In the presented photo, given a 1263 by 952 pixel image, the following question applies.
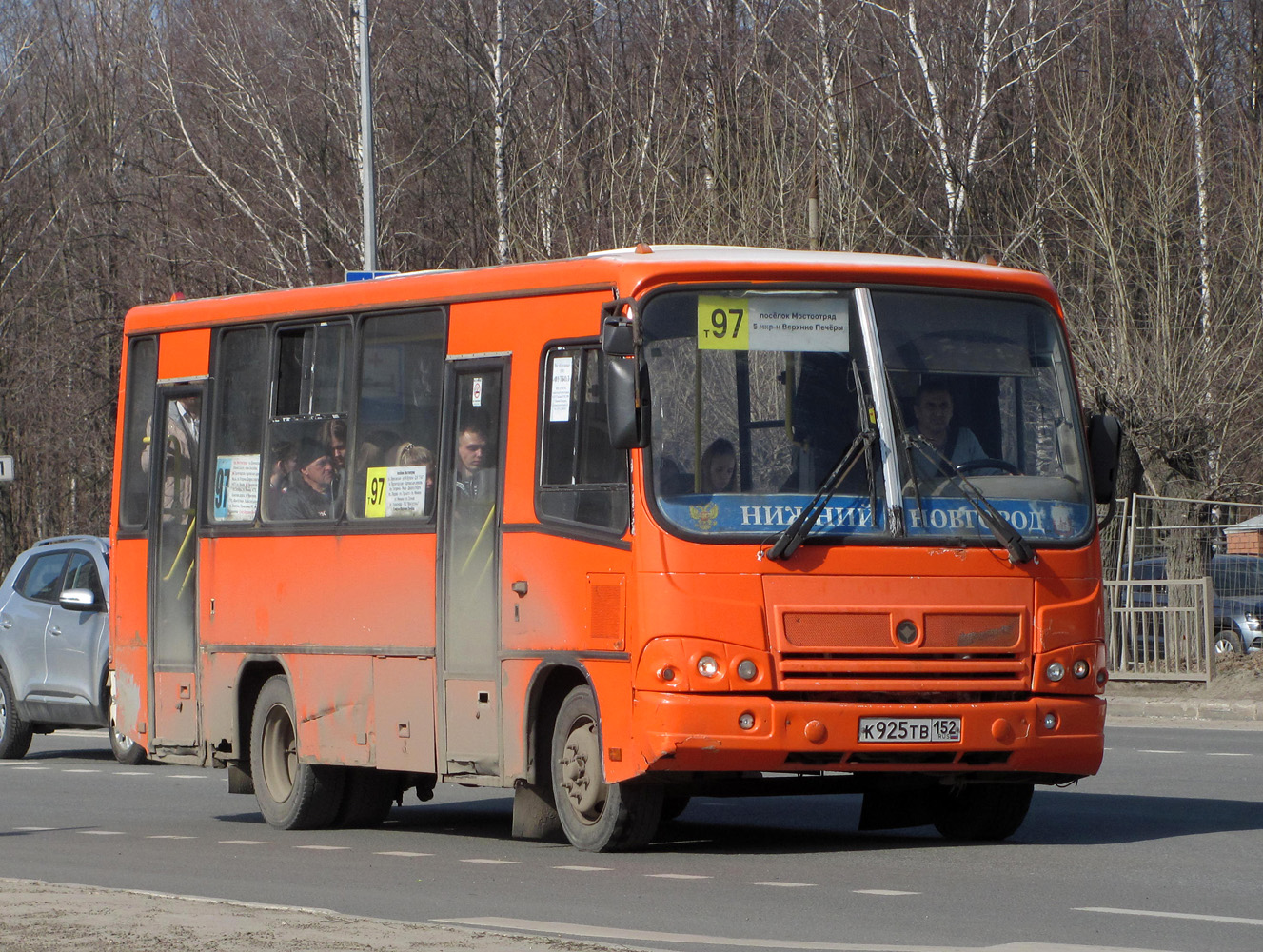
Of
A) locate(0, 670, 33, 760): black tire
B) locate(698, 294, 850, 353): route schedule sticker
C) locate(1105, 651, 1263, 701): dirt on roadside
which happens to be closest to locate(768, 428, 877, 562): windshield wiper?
locate(698, 294, 850, 353): route schedule sticker

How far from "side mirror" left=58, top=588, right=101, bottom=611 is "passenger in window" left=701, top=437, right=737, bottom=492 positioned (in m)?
10.3

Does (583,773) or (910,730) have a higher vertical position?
(910,730)

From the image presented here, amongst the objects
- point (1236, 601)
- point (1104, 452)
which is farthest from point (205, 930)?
point (1236, 601)

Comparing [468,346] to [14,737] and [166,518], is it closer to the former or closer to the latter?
[166,518]

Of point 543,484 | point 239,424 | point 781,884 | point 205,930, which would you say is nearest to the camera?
point 205,930

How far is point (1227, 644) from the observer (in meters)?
25.0

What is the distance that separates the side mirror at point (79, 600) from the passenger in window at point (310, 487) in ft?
22.6

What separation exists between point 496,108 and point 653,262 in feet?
82.5

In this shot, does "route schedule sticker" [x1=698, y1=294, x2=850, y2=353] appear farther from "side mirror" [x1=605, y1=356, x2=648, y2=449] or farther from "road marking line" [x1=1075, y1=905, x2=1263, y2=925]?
"road marking line" [x1=1075, y1=905, x2=1263, y2=925]

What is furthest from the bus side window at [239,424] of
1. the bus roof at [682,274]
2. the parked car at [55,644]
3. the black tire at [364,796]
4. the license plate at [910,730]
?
the parked car at [55,644]

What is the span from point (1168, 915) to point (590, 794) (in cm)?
337

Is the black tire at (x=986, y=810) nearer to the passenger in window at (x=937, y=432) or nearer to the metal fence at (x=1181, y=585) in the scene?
the passenger in window at (x=937, y=432)

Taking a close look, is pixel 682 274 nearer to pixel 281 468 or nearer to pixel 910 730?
pixel 910 730

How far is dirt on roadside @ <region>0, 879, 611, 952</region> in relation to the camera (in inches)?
316
